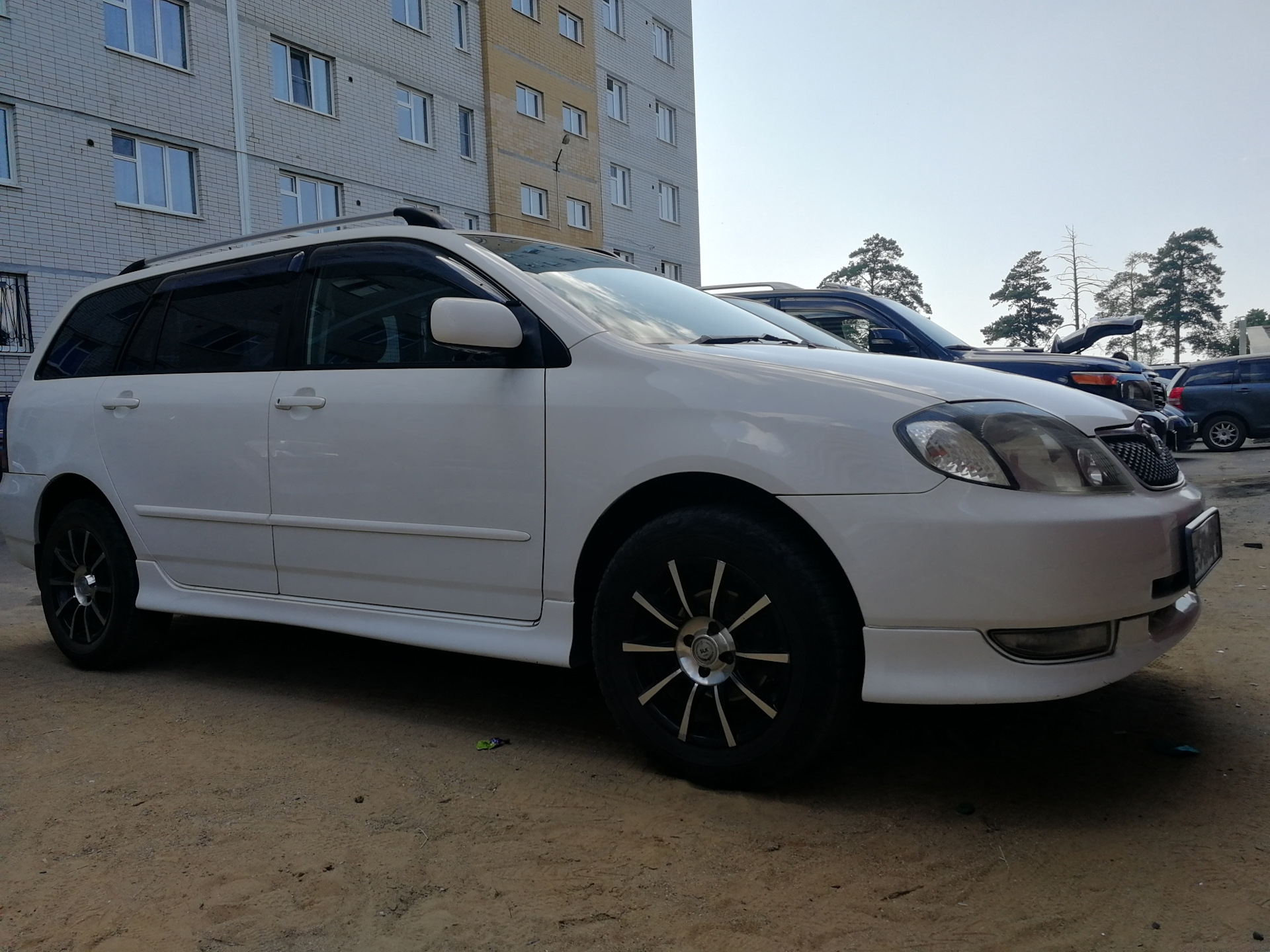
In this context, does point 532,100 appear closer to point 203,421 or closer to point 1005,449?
point 203,421

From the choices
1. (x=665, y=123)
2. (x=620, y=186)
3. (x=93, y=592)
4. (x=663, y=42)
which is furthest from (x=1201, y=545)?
(x=663, y=42)

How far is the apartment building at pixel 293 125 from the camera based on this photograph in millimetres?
16094

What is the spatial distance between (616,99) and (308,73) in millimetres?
12877

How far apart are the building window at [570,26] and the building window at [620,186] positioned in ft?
11.9

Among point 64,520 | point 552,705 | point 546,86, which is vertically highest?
point 546,86

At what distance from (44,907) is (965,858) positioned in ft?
6.92

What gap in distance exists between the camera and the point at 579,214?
29500mm

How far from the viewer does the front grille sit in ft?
9.73

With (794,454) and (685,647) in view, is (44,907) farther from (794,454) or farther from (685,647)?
(794,454)

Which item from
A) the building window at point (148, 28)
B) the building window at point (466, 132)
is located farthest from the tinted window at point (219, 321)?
the building window at point (466, 132)

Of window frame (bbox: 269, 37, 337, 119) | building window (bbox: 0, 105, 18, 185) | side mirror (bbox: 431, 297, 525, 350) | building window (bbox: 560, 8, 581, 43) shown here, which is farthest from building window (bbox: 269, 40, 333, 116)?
side mirror (bbox: 431, 297, 525, 350)

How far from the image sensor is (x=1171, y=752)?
318 centimetres

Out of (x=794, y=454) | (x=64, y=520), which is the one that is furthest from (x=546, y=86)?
(x=794, y=454)

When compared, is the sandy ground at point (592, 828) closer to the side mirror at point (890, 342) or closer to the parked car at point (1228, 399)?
the side mirror at point (890, 342)
